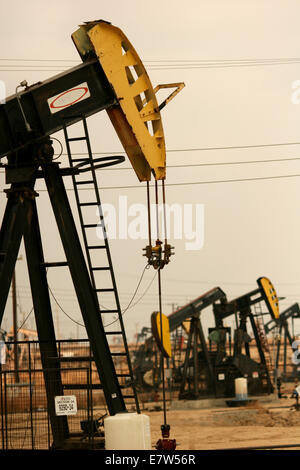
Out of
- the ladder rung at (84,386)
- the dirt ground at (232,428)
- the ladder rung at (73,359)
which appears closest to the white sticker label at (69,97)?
the ladder rung at (73,359)

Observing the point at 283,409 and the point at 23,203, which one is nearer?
the point at 23,203

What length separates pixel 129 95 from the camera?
310 inches

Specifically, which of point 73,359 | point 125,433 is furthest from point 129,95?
point 125,433

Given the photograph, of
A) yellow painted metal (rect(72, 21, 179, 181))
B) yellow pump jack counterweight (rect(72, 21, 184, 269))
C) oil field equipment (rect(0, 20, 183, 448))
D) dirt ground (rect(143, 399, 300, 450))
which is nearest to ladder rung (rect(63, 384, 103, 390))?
oil field equipment (rect(0, 20, 183, 448))

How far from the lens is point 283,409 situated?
1730 cm

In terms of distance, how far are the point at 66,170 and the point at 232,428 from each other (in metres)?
7.53

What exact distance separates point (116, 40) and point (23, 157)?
4.72ft

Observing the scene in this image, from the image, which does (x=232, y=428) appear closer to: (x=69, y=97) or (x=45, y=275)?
(x=45, y=275)

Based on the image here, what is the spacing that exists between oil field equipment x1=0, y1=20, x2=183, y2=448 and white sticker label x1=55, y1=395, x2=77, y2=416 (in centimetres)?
23

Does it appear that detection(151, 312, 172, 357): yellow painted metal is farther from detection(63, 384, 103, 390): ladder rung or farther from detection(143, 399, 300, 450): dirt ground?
detection(63, 384, 103, 390): ladder rung

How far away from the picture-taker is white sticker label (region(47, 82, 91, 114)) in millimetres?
7543
